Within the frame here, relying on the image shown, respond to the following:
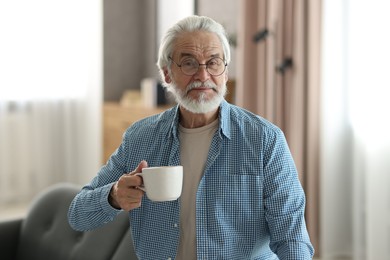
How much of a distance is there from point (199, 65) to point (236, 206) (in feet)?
1.20

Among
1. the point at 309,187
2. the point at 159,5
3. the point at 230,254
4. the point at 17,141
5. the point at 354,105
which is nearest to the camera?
the point at 230,254

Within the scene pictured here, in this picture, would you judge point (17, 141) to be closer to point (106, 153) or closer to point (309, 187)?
point (106, 153)

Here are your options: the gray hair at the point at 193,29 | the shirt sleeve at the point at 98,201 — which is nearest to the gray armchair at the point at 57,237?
the shirt sleeve at the point at 98,201

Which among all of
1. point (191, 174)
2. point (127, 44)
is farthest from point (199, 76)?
point (127, 44)

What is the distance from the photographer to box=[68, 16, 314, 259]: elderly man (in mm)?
1417

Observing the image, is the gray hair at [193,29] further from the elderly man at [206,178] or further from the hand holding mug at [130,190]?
the hand holding mug at [130,190]

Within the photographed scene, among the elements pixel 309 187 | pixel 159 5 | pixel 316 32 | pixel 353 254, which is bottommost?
pixel 353 254

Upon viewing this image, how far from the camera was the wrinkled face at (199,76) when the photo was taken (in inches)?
57.9

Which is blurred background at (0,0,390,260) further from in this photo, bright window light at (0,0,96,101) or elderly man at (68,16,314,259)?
elderly man at (68,16,314,259)

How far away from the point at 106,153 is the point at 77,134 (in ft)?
1.17

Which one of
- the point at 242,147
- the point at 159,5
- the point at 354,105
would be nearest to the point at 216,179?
the point at 242,147

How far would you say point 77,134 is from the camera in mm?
5254

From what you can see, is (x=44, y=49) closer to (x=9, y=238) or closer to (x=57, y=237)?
(x=9, y=238)

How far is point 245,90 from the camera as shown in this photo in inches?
146
